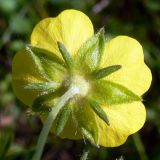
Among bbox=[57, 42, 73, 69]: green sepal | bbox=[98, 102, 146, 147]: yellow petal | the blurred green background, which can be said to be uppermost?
bbox=[57, 42, 73, 69]: green sepal

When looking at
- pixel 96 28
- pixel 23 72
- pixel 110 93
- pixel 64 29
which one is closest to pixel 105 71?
pixel 110 93

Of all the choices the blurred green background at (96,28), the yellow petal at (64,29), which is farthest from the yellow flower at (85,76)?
the blurred green background at (96,28)

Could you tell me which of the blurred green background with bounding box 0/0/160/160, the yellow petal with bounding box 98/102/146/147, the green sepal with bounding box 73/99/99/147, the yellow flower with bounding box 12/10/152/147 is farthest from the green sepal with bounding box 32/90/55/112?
the blurred green background with bounding box 0/0/160/160

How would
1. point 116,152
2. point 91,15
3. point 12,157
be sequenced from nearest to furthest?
point 12,157 → point 116,152 → point 91,15

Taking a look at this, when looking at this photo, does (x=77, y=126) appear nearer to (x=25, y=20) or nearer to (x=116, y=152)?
(x=116, y=152)

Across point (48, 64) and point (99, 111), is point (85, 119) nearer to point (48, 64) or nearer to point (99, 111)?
point (99, 111)

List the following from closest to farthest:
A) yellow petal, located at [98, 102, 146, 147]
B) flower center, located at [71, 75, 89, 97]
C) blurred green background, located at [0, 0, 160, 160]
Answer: yellow petal, located at [98, 102, 146, 147], flower center, located at [71, 75, 89, 97], blurred green background, located at [0, 0, 160, 160]

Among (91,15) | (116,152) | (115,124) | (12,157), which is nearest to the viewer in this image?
(115,124)

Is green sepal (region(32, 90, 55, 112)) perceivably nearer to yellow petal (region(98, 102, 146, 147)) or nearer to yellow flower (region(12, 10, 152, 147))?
yellow flower (region(12, 10, 152, 147))

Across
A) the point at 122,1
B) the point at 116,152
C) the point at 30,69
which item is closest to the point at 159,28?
the point at 122,1
